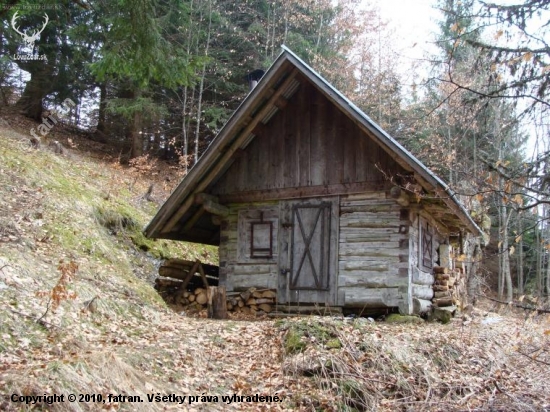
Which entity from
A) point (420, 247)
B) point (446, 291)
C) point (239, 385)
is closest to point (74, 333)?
point (239, 385)

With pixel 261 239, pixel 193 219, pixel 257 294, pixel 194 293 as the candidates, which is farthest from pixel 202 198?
pixel 257 294

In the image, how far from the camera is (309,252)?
1091 centimetres

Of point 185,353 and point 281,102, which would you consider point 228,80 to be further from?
point 185,353

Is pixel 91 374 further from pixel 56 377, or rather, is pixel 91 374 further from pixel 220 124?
pixel 220 124

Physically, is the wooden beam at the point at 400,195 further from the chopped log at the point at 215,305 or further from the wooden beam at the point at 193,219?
the wooden beam at the point at 193,219

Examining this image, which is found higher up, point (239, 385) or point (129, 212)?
point (129, 212)

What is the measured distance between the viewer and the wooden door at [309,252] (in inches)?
421

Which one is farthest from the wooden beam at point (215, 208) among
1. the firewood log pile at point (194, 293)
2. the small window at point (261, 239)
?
the firewood log pile at point (194, 293)

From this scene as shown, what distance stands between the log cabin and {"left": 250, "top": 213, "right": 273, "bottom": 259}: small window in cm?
3

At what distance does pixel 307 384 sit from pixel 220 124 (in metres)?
17.8

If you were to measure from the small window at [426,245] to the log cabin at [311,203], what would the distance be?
0.03 meters

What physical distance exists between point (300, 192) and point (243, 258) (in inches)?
86.4

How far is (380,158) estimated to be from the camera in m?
10.4

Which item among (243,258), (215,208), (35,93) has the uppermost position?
(35,93)
